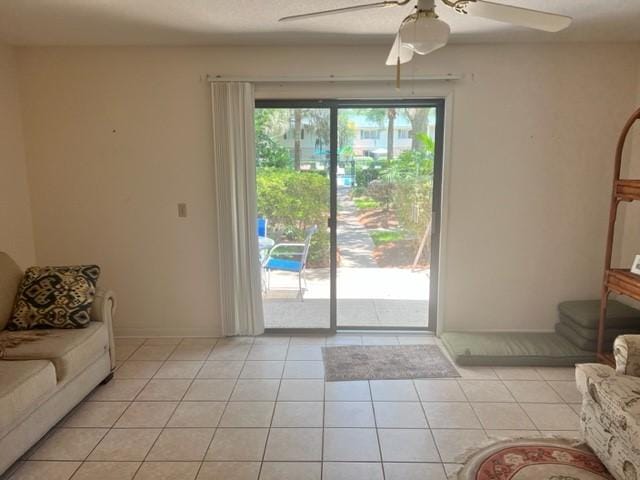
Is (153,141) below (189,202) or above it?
above

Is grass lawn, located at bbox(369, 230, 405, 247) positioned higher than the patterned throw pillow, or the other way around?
grass lawn, located at bbox(369, 230, 405, 247)

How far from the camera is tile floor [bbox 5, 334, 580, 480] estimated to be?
229 cm

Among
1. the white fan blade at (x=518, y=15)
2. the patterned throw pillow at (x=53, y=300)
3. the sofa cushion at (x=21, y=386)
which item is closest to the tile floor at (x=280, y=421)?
the sofa cushion at (x=21, y=386)

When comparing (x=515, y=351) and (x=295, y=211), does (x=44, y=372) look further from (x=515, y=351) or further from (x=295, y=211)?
(x=515, y=351)

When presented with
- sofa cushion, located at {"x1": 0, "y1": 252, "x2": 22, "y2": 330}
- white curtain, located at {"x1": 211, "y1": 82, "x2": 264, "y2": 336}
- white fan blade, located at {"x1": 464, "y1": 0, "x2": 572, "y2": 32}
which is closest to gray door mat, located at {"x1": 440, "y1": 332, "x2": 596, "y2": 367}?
white curtain, located at {"x1": 211, "y1": 82, "x2": 264, "y2": 336}

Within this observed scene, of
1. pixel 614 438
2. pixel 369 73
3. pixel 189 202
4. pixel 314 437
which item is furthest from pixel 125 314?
pixel 614 438

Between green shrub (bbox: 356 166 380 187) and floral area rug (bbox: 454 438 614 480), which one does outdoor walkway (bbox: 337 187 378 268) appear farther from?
floral area rug (bbox: 454 438 614 480)

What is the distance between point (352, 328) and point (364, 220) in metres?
1.00

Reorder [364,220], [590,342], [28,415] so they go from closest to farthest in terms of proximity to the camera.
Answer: [28,415], [590,342], [364,220]

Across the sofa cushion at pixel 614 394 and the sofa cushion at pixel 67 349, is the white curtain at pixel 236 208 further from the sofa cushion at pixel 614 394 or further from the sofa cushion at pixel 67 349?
the sofa cushion at pixel 614 394

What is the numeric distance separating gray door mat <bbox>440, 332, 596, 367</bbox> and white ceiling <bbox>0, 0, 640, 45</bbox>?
2357mm

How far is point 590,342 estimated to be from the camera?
345 centimetres

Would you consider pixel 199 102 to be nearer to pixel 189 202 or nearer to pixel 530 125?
pixel 189 202

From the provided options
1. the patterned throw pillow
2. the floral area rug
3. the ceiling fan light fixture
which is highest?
the ceiling fan light fixture
